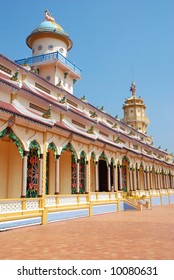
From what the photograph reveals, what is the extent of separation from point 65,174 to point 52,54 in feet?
41.6

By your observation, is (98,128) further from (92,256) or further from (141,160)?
(92,256)

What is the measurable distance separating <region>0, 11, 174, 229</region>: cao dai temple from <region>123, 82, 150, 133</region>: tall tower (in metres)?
17.0

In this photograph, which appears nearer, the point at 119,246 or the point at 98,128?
the point at 119,246

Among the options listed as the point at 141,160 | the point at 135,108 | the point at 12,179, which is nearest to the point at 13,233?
the point at 12,179

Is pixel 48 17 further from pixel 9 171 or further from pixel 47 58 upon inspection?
pixel 9 171

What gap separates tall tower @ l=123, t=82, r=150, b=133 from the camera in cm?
4912

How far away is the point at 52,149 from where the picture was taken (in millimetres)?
15180

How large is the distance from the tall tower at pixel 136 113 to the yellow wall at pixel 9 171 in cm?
3677

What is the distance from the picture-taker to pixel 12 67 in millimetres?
16734

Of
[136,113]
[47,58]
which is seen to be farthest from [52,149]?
[136,113]

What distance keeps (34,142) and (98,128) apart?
11433 mm

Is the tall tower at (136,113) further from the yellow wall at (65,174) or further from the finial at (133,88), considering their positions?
the yellow wall at (65,174)

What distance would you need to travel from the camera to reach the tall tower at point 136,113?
49.1 metres

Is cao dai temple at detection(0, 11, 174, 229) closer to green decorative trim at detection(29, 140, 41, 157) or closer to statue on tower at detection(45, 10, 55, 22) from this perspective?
green decorative trim at detection(29, 140, 41, 157)
